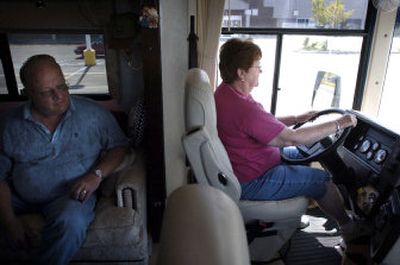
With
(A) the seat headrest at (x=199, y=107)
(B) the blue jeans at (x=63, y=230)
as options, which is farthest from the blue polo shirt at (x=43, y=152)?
(A) the seat headrest at (x=199, y=107)

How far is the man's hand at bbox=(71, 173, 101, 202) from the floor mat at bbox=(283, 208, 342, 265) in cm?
111

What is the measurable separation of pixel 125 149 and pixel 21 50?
123 centimetres

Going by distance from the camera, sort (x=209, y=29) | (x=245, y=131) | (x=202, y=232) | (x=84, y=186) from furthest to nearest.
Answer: (x=209, y=29) → (x=84, y=186) → (x=245, y=131) → (x=202, y=232)

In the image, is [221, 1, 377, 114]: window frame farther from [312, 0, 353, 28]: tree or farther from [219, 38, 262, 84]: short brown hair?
[219, 38, 262, 84]: short brown hair

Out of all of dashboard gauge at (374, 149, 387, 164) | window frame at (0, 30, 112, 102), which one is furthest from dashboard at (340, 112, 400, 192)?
window frame at (0, 30, 112, 102)

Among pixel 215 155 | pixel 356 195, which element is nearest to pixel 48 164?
pixel 215 155

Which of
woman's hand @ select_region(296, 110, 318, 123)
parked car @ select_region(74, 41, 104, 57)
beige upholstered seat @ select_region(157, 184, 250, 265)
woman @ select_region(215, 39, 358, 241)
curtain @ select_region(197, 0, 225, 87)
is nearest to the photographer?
beige upholstered seat @ select_region(157, 184, 250, 265)

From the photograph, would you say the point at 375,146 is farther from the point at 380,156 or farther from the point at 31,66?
the point at 31,66

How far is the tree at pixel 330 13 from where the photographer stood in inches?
86.1

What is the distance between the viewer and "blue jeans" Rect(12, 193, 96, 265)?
1361mm

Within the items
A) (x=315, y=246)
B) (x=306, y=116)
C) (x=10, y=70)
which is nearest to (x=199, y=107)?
(x=306, y=116)

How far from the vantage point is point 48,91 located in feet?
4.85

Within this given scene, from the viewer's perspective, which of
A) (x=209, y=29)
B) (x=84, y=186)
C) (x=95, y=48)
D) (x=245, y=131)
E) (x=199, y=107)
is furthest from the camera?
(x=95, y=48)

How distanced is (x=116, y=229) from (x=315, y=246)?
1143 mm
